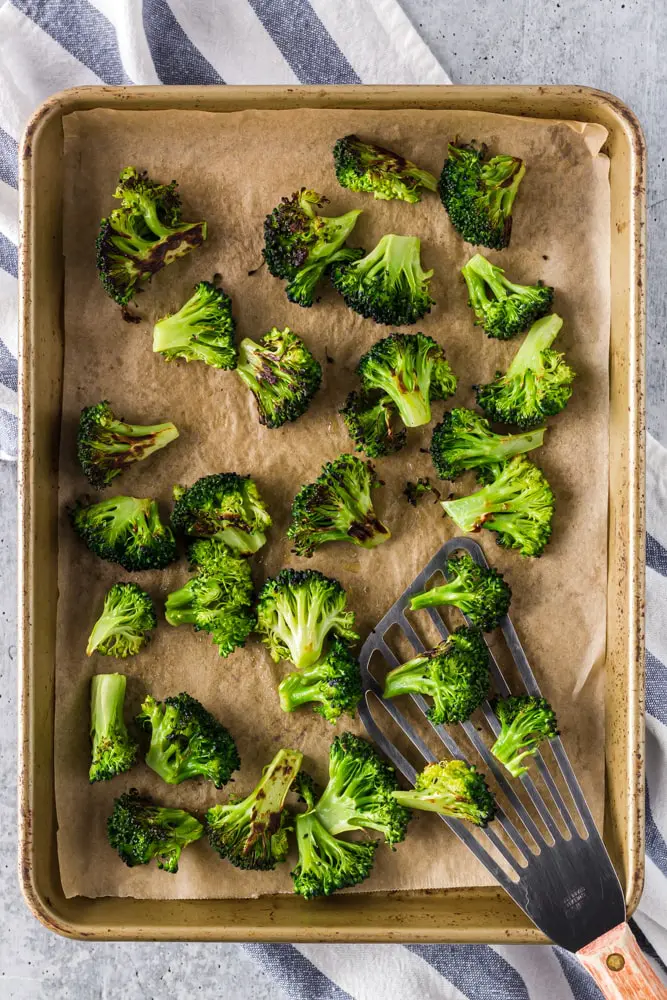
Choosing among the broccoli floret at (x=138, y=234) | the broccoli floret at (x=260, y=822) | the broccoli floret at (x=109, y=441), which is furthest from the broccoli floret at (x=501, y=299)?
the broccoli floret at (x=260, y=822)

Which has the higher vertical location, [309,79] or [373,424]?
[309,79]

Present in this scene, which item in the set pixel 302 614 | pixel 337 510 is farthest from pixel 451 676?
pixel 337 510

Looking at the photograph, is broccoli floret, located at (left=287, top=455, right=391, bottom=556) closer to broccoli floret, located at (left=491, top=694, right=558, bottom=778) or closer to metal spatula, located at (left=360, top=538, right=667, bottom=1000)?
metal spatula, located at (left=360, top=538, right=667, bottom=1000)

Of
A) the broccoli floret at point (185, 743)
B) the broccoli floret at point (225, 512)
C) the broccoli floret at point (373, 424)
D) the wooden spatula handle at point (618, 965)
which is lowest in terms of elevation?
the wooden spatula handle at point (618, 965)

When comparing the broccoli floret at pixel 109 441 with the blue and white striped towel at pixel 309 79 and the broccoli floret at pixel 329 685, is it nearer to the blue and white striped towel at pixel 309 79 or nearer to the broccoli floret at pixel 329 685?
the blue and white striped towel at pixel 309 79

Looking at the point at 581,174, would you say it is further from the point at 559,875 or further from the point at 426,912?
the point at 426,912

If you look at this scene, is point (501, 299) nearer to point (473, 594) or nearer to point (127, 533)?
point (473, 594)
